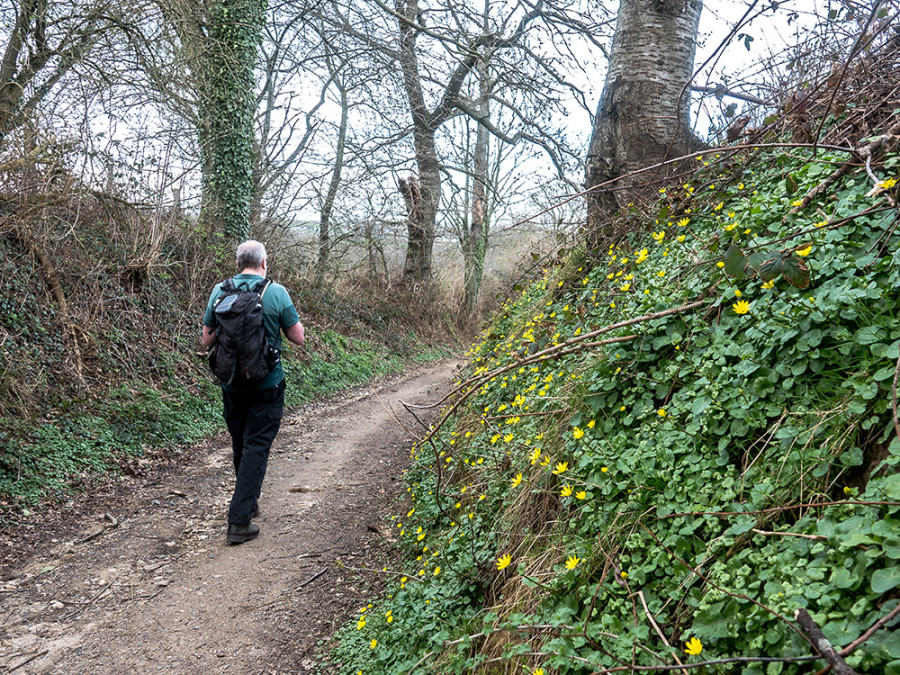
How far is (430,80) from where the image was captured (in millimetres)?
10977

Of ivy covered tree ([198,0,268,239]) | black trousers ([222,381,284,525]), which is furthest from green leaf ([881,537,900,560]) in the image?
ivy covered tree ([198,0,268,239])

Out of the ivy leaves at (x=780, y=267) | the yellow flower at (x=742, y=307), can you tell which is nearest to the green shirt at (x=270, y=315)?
the yellow flower at (x=742, y=307)

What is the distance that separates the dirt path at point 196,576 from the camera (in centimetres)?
293

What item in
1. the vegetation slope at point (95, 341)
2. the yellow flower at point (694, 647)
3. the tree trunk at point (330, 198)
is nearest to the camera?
the yellow flower at point (694, 647)

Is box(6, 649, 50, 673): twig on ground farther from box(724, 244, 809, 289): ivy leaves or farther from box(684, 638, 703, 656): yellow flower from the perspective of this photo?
box(724, 244, 809, 289): ivy leaves

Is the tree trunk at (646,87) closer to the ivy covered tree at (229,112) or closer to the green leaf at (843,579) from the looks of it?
the green leaf at (843,579)

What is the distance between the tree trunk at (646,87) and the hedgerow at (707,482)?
139 centimetres

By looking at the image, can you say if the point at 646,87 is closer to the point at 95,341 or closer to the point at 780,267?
the point at 780,267

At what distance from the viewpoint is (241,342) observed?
4027 millimetres

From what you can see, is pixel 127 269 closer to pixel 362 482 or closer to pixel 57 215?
pixel 57 215

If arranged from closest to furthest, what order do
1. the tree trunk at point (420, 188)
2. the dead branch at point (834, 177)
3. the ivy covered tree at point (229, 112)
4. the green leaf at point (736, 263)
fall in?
the green leaf at point (736, 263), the dead branch at point (834, 177), the ivy covered tree at point (229, 112), the tree trunk at point (420, 188)

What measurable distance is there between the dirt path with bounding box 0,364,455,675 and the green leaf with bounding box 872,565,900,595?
2614mm

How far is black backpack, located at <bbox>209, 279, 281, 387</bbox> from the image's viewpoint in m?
4.03

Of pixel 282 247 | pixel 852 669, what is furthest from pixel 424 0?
pixel 852 669
